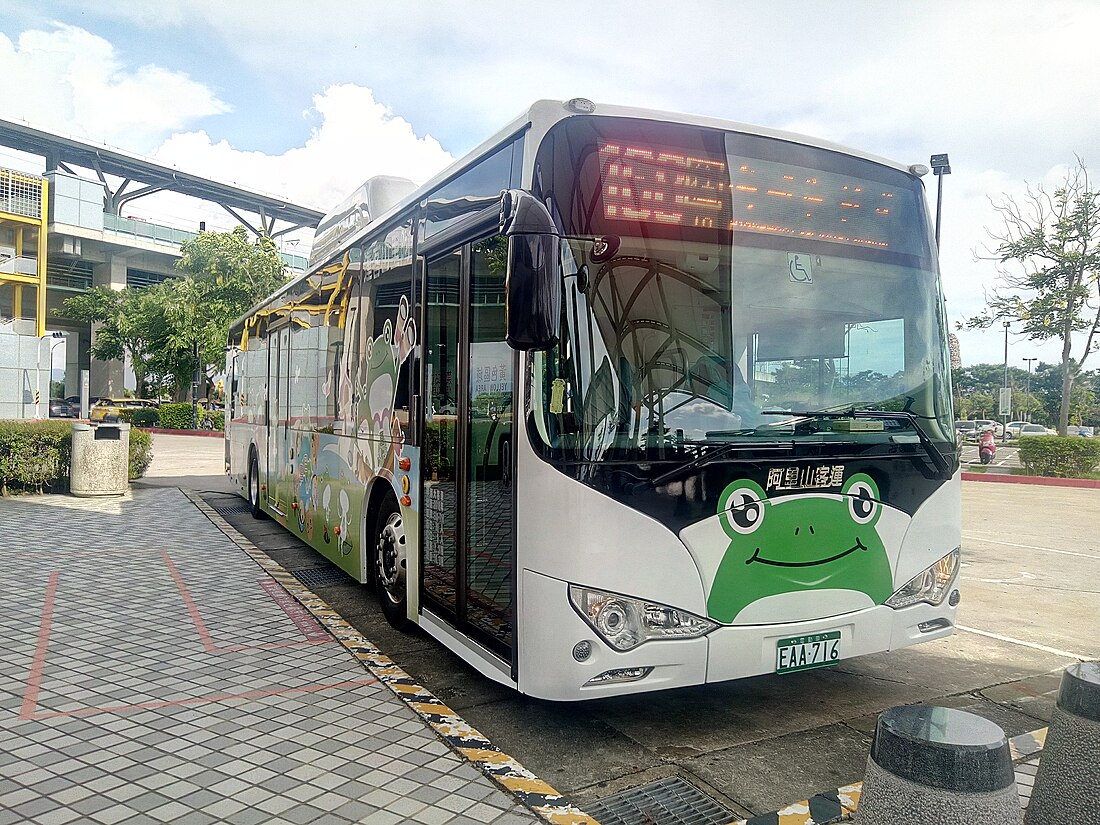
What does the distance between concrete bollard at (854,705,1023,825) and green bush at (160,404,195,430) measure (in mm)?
41600

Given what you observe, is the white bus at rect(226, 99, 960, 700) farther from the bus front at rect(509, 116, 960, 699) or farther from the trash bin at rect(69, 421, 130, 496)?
the trash bin at rect(69, 421, 130, 496)

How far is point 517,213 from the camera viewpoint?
3.75 metres

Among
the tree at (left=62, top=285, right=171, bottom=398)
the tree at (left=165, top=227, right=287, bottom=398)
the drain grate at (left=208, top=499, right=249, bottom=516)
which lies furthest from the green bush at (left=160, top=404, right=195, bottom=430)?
the drain grate at (left=208, top=499, right=249, bottom=516)

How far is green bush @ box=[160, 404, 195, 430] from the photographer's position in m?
40.2

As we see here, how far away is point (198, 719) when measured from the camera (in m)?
4.54

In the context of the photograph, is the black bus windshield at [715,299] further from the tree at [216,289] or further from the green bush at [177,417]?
the green bush at [177,417]

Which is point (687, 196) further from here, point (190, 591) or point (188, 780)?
point (190, 591)

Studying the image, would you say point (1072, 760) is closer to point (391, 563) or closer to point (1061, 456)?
point (391, 563)

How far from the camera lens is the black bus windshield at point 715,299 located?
3.92m

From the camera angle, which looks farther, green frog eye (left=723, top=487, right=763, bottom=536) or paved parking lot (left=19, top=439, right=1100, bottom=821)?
green frog eye (left=723, top=487, right=763, bottom=536)

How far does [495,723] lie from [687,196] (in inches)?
115

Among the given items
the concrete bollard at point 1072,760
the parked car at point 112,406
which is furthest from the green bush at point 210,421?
the concrete bollard at point 1072,760

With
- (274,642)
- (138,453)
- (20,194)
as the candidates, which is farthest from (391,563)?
(20,194)

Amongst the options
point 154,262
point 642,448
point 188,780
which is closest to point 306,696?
point 188,780
